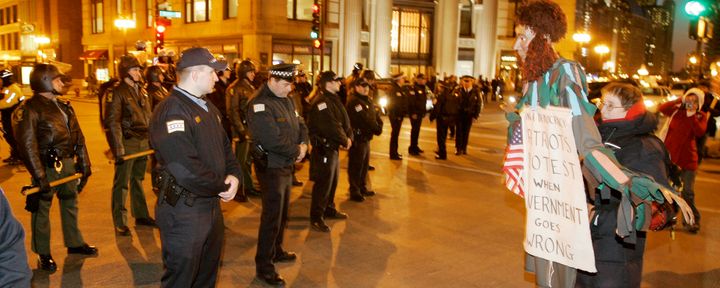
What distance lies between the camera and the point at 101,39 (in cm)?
Answer: 4569

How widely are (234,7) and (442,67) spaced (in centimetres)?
1550

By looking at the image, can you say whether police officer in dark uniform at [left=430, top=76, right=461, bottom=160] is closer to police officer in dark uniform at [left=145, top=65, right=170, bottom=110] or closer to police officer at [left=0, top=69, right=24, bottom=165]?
police officer in dark uniform at [left=145, top=65, right=170, bottom=110]

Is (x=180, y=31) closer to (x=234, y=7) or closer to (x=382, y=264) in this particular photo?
(x=234, y=7)

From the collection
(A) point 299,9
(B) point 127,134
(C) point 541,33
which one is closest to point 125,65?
(B) point 127,134

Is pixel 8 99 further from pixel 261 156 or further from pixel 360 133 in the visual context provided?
pixel 261 156

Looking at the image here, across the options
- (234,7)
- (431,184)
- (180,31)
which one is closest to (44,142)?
(431,184)

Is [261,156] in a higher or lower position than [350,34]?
lower

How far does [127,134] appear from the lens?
7086mm

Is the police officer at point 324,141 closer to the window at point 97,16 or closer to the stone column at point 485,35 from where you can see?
the stone column at point 485,35

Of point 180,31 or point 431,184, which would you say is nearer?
point 431,184

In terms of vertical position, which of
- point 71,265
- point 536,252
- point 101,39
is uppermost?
point 101,39

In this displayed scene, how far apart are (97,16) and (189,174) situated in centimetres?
4857

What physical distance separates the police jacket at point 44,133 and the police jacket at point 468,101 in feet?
32.2

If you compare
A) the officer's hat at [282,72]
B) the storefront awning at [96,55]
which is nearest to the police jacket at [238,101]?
the officer's hat at [282,72]
